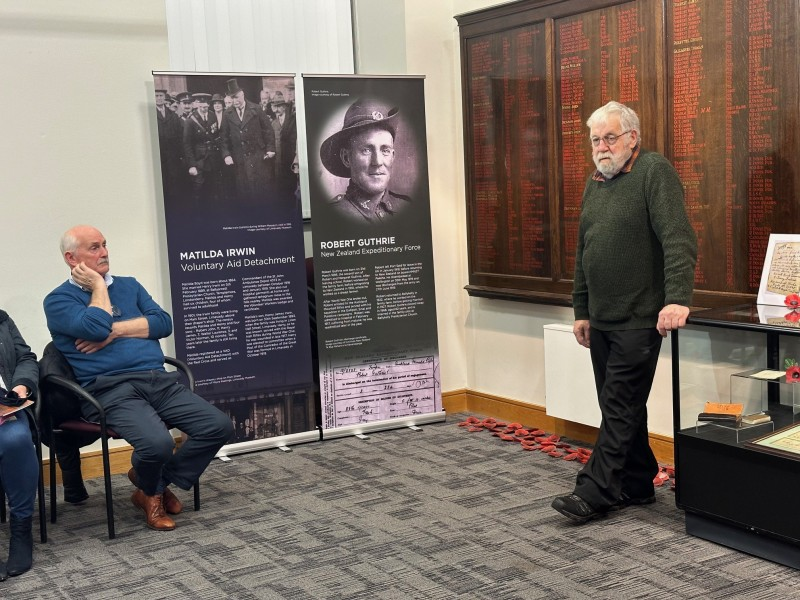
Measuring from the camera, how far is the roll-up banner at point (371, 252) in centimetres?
528

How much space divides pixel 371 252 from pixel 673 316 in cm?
223

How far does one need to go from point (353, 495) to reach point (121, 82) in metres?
2.39

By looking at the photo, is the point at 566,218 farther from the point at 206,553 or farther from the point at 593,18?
the point at 206,553

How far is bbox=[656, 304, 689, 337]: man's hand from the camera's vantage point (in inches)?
139

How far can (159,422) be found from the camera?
405cm

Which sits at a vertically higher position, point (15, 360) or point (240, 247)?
point (240, 247)

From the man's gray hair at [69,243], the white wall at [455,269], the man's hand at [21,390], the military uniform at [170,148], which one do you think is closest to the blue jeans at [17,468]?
the man's hand at [21,390]

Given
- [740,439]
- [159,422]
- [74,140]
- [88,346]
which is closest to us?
[740,439]

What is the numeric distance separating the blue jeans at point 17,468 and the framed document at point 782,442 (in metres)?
2.65

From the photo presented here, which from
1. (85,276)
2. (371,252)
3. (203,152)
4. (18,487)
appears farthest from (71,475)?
(371,252)

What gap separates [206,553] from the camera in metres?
3.73

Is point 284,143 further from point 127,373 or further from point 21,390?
point 21,390

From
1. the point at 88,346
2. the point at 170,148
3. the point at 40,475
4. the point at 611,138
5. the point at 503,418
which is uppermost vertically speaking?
the point at 170,148

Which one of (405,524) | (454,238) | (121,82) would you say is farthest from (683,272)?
(121,82)
